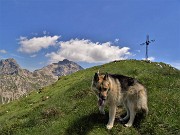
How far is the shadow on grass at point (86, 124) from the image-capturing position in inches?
735

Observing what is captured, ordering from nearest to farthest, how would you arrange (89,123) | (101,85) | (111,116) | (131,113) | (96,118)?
(101,85), (111,116), (131,113), (89,123), (96,118)

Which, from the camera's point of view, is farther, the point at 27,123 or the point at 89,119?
the point at 27,123

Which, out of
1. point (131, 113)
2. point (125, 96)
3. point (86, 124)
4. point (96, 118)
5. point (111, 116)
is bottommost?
point (86, 124)

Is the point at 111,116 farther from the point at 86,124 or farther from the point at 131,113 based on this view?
the point at 86,124

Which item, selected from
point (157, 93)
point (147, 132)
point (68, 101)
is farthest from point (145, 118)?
point (68, 101)

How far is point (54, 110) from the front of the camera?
79.0 feet

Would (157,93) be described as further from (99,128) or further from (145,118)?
(99,128)

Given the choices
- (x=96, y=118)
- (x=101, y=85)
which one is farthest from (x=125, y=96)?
(x=96, y=118)

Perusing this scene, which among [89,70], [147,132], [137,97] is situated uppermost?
[89,70]

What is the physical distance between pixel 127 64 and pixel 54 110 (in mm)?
27522

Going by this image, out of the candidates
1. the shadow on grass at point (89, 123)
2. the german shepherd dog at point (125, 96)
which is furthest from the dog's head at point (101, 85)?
the shadow on grass at point (89, 123)

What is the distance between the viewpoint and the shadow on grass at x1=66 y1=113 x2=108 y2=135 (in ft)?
61.3

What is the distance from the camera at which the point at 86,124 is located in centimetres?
1925

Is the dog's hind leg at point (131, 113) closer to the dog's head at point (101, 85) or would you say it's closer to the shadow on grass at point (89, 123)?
the shadow on grass at point (89, 123)
